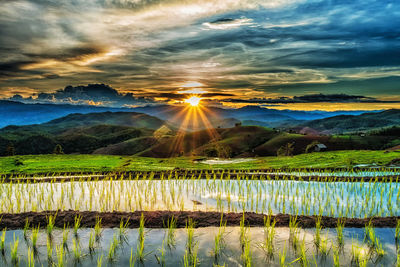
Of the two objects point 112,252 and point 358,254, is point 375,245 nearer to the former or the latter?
point 358,254

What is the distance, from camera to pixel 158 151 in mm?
160875

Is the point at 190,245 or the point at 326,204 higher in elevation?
the point at 190,245

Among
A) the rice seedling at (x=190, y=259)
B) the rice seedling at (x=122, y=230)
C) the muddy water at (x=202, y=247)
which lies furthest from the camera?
the rice seedling at (x=122, y=230)

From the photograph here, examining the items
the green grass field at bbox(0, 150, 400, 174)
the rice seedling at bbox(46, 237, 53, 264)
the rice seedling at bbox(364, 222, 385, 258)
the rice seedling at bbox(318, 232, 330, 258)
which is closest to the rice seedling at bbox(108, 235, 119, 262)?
the rice seedling at bbox(46, 237, 53, 264)

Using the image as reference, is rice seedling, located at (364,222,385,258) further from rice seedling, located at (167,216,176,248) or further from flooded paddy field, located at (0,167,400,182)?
flooded paddy field, located at (0,167,400,182)

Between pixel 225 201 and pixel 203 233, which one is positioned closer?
pixel 203 233

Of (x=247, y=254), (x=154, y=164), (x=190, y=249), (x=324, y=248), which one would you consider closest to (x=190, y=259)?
(x=190, y=249)

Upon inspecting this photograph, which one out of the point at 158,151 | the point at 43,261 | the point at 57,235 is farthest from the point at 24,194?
the point at 158,151

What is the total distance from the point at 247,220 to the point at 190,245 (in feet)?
11.8

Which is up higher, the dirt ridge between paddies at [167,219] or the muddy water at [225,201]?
the dirt ridge between paddies at [167,219]

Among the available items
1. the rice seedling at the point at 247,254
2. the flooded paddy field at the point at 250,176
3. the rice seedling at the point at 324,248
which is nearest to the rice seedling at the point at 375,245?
the rice seedling at the point at 324,248

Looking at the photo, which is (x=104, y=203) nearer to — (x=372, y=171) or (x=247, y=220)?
(x=247, y=220)

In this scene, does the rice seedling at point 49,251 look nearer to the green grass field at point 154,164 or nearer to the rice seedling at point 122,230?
the rice seedling at point 122,230

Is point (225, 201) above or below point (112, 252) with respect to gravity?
below
